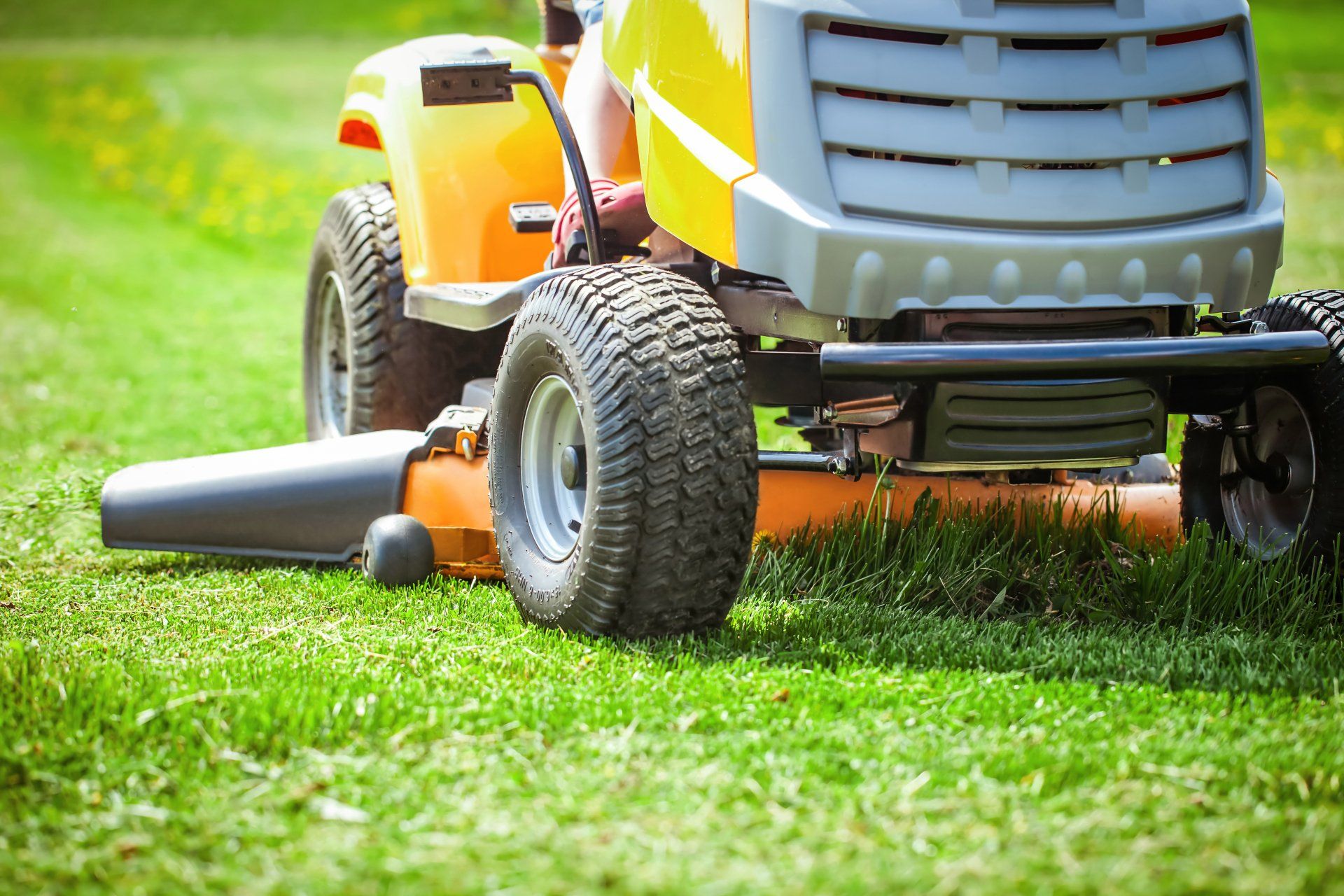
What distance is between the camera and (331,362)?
511 cm

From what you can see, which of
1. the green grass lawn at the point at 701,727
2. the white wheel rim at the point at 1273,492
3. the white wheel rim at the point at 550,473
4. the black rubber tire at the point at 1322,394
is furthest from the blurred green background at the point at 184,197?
the black rubber tire at the point at 1322,394

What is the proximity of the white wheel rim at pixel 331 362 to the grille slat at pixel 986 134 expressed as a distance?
258cm

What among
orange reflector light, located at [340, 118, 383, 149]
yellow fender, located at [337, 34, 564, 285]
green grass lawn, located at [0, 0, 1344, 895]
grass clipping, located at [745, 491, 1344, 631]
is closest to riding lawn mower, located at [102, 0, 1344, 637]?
grass clipping, located at [745, 491, 1344, 631]

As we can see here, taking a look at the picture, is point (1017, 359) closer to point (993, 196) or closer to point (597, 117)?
point (993, 196)

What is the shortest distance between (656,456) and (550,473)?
625 millimetres

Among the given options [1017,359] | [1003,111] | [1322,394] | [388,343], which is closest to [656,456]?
[1017,359]

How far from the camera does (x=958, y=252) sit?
2816mm

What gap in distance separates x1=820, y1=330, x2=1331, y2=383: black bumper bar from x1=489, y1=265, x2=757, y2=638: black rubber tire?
0.89 feet

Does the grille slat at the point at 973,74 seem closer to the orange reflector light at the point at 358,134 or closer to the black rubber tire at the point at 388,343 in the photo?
the black rubber tire at the point at 388,343

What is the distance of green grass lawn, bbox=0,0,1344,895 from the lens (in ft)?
6.67

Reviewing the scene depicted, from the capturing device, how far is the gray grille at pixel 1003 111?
2.85 m

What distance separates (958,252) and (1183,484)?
1.35 m

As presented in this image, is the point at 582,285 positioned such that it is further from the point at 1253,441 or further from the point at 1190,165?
the point at 1253,441

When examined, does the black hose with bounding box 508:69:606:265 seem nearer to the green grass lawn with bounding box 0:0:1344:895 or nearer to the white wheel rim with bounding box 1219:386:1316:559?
the green grass lawn with bounding box 0:0:1344:895
